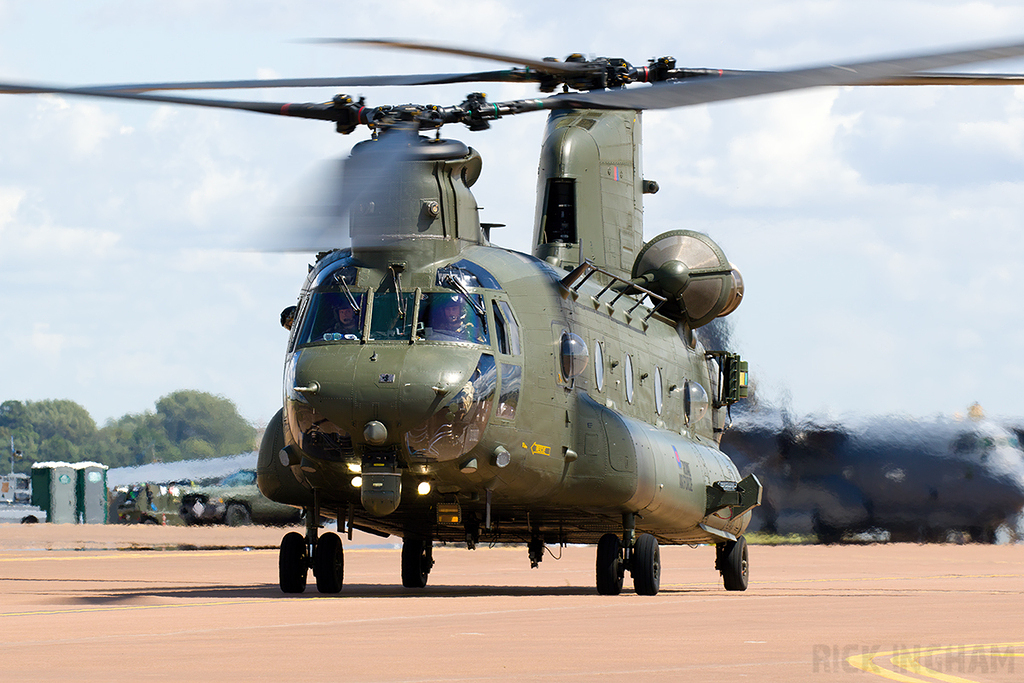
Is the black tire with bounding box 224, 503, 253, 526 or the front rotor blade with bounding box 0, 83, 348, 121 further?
the black tire with bounding box 224, 503, 253, 526

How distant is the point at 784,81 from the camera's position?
543 inches

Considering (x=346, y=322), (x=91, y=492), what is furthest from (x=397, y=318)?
(x=91, y=492)

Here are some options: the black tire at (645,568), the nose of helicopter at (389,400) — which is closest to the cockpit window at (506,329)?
the nose of helicopter at (389,400)

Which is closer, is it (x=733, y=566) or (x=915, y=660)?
(x=915, y=660)

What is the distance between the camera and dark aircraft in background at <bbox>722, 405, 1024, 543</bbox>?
39.2 m

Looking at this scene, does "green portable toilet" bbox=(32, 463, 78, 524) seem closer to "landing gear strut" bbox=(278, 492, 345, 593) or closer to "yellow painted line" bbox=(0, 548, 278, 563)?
"yellow painted line" bbox=(0, 548, 278, 563)

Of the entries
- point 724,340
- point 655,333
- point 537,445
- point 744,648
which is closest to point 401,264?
point 537,445

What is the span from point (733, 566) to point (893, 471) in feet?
55.9

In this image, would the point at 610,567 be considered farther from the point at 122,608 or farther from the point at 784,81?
the point at 784,81

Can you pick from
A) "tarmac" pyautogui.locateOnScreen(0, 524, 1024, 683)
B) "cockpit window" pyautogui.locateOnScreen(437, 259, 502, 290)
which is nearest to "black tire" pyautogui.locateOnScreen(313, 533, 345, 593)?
"tarmac" pyautogui.locateOnScreen(0, 524, 1024, 683)

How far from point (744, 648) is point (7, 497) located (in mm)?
50343

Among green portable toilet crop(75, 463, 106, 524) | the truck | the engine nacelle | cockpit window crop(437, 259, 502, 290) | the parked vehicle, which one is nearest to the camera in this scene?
cockpit window crop(437, 259, 502, 290)

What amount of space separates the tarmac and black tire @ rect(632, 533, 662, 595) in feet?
1.06

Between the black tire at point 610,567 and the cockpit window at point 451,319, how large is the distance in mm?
3790
